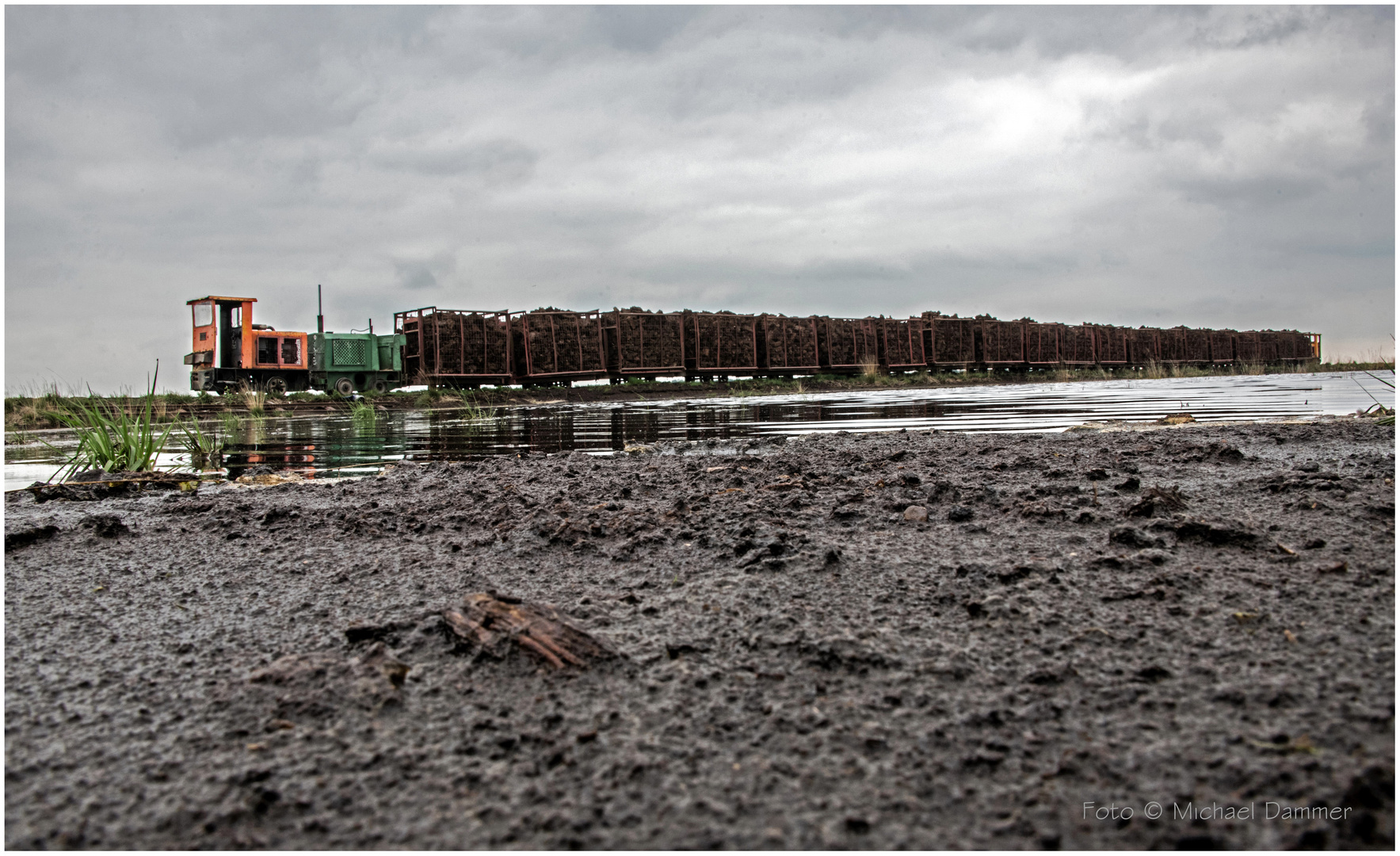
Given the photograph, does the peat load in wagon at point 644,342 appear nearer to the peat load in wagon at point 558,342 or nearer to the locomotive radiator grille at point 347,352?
the peat load in wagon at point 558,342

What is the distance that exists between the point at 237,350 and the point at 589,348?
10112mm

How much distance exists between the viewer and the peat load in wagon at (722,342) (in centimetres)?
2798

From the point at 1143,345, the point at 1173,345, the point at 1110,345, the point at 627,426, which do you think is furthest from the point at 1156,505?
the point at 1173,345

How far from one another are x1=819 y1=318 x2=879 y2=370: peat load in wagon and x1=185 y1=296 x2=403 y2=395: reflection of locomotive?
16663 millimetres

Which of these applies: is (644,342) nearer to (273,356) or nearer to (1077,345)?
(273,356)

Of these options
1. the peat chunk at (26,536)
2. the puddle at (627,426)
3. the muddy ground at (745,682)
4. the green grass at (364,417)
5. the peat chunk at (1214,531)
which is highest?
the green grass at (364,417)

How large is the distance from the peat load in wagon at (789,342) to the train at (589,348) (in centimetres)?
5

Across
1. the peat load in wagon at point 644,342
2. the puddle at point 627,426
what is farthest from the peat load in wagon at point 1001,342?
the puddle at point 627,426

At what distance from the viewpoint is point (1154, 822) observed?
995 mm

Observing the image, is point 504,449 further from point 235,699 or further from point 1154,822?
point 1154,822

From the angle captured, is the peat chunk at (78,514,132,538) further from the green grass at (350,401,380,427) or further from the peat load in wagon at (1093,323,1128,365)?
the peat load in wagon at (1093,323,1128,365)

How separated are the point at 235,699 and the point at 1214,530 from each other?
2.29 meters

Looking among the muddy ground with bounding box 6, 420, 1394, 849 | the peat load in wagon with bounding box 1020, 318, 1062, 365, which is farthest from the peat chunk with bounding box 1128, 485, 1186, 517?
the peat load in wagon with bounding box 1020, 318, 1062, 365

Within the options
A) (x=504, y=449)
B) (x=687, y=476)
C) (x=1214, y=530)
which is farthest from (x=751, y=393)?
(x=1214, y=530)
